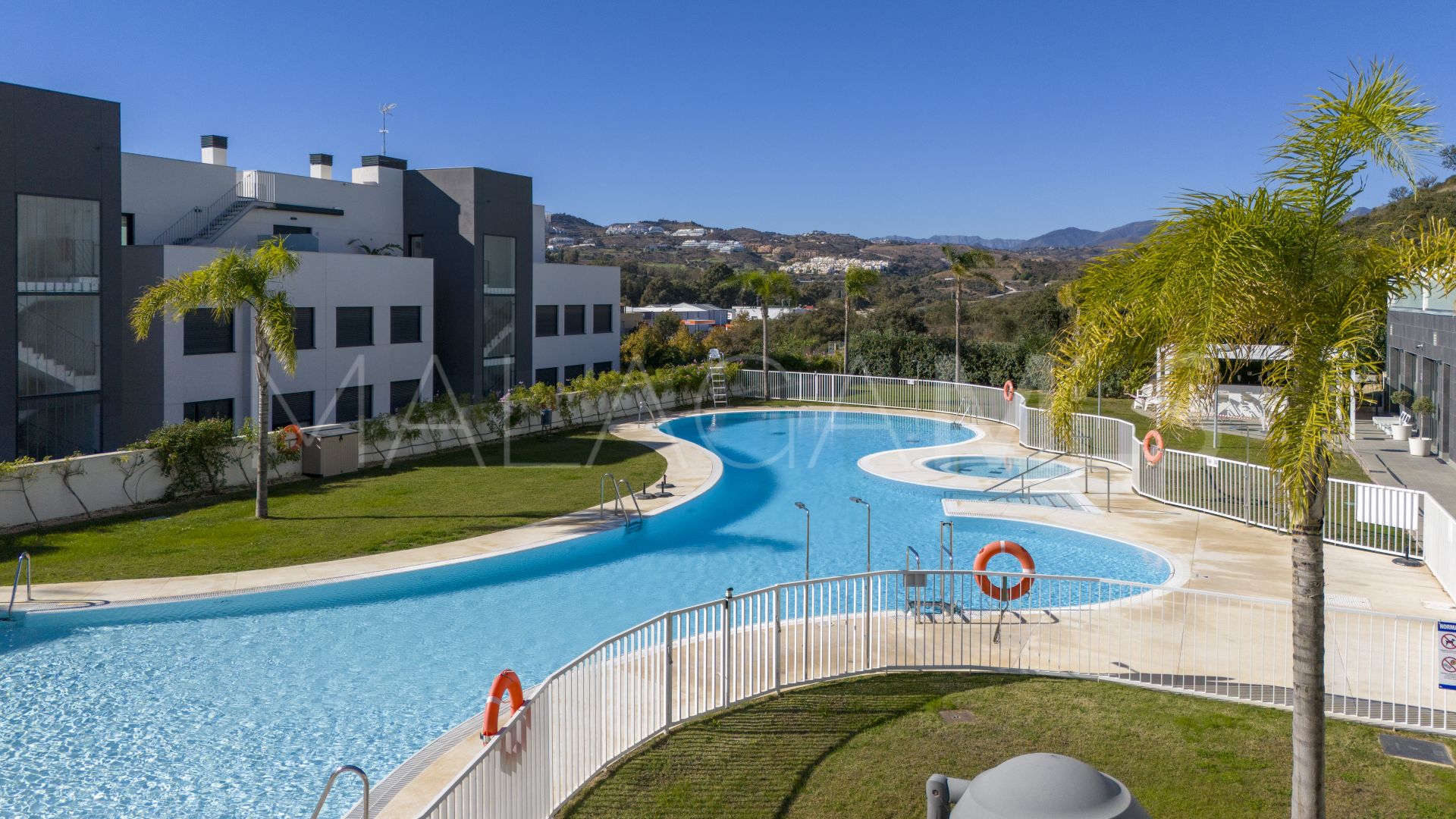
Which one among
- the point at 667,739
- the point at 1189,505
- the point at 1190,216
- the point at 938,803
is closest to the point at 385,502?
the point at 667,739

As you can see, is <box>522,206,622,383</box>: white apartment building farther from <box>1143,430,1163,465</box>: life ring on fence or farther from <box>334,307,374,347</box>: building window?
<box>1143,430,1163,465</box>: life ring on fence

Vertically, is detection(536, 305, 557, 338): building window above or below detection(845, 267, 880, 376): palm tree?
below

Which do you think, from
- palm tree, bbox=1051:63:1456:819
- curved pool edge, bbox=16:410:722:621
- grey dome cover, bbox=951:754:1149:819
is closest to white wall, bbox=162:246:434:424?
curved pool edge, bbox=16:410:722:621

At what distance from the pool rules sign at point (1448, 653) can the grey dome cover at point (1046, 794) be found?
7.25m

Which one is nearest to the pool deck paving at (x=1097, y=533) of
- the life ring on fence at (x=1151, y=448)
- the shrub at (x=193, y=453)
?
the life ring on fence at (x=1151, y=448)

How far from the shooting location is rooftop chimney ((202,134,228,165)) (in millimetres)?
28328

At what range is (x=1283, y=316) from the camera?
20.0ft

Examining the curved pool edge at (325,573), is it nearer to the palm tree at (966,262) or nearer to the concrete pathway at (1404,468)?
the concrete pathway at (1404,468)

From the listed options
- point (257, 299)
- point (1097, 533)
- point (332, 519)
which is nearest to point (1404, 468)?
point (1097, 533)

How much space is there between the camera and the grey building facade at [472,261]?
31.5m

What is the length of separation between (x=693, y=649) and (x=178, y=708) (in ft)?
→ 16.0

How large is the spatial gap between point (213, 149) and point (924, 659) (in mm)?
25957

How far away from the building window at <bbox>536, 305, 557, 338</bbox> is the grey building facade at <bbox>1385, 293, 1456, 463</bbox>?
935 inches

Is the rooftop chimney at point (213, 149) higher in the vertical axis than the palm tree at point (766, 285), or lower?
higher
